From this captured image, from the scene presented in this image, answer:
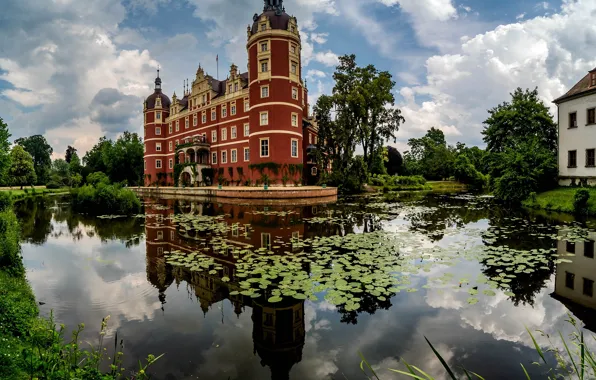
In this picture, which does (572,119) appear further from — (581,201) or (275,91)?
(275,91)

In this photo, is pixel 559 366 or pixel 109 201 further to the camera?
pixel 109 201

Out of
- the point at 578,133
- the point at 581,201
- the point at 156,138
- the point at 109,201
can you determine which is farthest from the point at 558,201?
the point at 156,138

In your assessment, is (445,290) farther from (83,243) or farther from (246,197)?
(246,197)

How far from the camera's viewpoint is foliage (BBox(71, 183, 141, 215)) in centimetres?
1745

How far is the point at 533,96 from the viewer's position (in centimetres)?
3166

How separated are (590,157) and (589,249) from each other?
15.9 meters

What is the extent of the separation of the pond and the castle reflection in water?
3cm

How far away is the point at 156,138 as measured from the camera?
46.4 meters

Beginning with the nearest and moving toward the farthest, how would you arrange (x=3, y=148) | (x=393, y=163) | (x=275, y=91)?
1. (x=3, y=148)
2. (x=275, y=91)
3. (x=393, y=163)

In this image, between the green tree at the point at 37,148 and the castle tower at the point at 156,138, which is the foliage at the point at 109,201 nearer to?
the castle tower at the point at 156,138

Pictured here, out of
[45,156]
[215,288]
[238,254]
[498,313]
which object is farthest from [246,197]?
[45,156]

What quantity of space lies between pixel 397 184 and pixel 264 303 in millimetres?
38851

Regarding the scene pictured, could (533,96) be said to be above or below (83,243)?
above

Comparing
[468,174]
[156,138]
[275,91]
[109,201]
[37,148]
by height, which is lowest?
[109,201]
